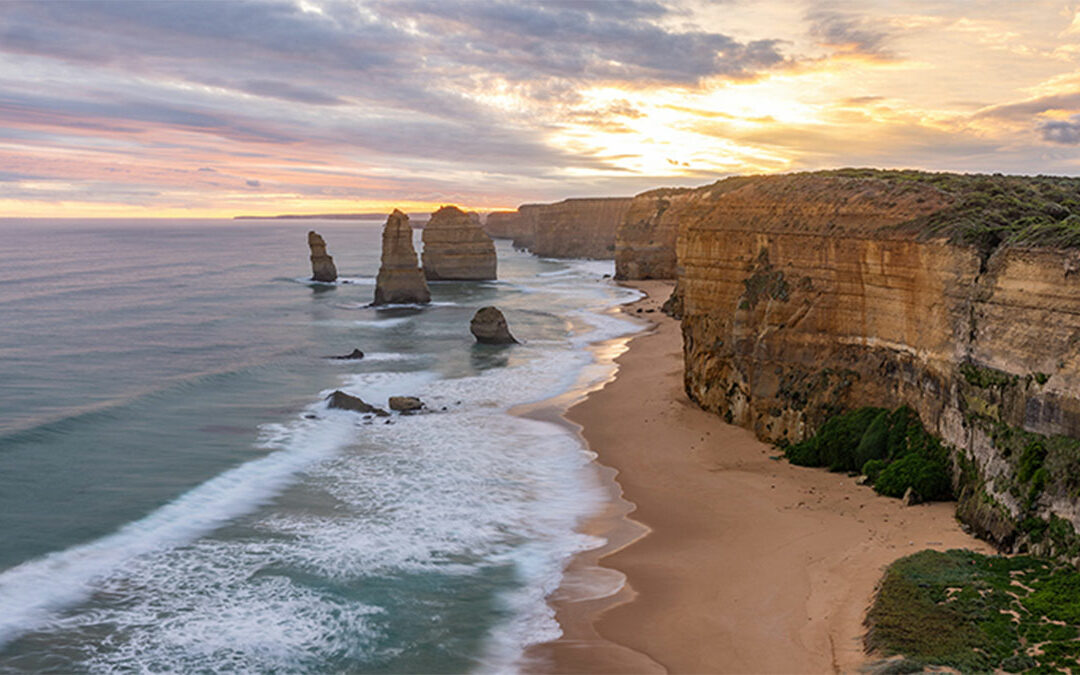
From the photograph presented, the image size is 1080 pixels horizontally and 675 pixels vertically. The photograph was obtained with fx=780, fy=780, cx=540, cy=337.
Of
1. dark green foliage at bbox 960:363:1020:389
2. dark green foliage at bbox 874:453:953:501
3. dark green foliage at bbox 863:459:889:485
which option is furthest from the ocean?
dark green foliage at bbox 960:363:1020:389

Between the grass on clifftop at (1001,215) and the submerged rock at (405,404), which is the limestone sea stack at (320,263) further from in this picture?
the grass on clifftop at (1001,215)

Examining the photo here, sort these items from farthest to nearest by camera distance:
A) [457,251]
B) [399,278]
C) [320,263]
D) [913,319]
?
[457,251] < [320,263] < [399,278] < [913,319]

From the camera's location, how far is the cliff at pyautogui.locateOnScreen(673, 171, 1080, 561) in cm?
1496

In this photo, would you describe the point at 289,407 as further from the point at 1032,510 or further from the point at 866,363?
the point at 1032,510

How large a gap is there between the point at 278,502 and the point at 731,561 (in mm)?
12565

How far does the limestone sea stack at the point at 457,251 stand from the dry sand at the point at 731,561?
233 ft

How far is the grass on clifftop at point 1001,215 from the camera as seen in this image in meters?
15.8

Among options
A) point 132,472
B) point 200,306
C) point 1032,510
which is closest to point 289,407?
point 132,472

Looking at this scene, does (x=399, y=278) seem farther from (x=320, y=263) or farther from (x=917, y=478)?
(x=917, y=478)

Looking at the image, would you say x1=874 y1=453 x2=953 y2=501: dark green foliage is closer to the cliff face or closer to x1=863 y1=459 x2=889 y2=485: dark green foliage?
x1=863 y1=459 x2=889 y2=485: dark green foliage

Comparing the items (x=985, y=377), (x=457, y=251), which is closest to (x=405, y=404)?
(x=985, y=377)

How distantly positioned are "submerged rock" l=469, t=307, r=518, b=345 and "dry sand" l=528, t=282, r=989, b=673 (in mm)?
23936

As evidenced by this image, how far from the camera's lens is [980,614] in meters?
12.4

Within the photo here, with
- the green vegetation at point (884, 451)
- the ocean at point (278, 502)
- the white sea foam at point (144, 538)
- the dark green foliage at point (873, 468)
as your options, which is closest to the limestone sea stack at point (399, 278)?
the ocean at point (278, 502)
